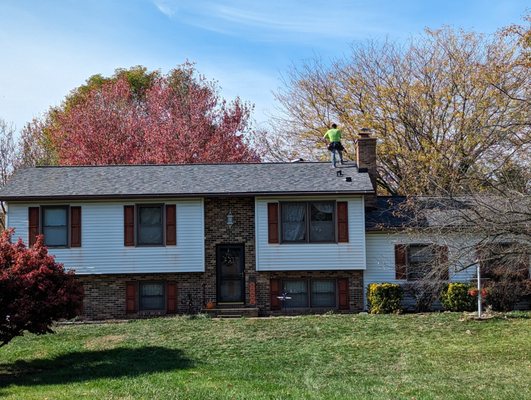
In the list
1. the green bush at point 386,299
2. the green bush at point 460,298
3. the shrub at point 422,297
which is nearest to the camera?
the green bush at point 460,298

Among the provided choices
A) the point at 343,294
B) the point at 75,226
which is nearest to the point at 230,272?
the point at 343,294

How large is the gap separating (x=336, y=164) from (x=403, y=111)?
27.0 ft

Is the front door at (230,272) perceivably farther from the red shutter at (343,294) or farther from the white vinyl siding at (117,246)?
the red shutter at (343,294)

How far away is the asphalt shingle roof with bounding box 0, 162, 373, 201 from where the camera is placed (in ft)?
71.1

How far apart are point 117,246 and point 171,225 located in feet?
6.03

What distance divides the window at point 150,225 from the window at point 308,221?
3.96 metres

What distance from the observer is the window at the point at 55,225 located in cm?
2188

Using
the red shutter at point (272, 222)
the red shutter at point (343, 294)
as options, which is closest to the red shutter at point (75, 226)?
the red shutter at point (272, 222)

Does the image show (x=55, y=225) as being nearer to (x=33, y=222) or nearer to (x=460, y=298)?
(x=33, y=222)

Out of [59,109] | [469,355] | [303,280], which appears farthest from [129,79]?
[469,355]

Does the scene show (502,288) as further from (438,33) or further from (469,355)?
(438,33)

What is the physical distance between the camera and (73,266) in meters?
21.7

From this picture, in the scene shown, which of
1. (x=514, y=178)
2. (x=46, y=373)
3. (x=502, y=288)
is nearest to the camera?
(x=46, y=373)

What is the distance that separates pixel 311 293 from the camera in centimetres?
2197
